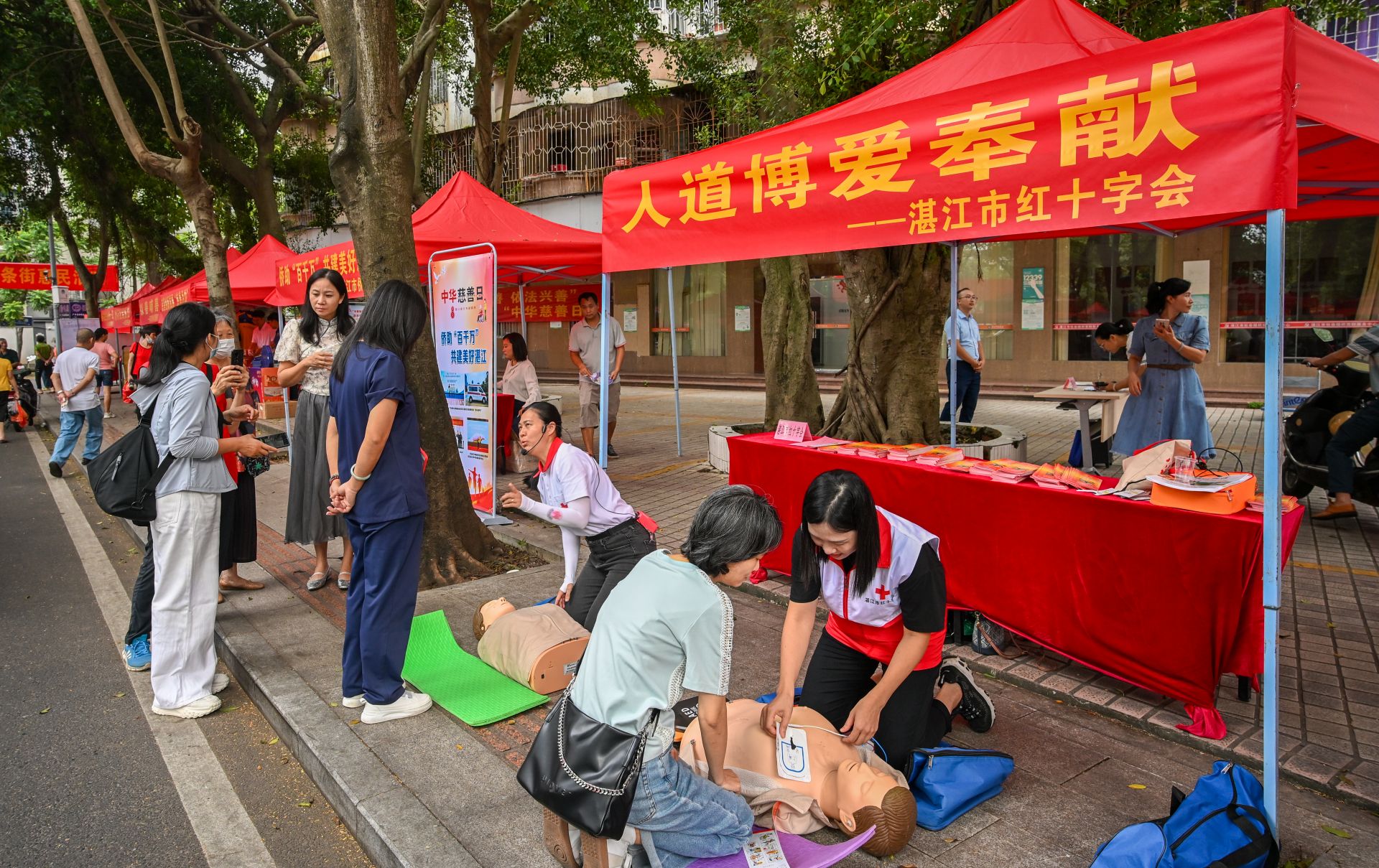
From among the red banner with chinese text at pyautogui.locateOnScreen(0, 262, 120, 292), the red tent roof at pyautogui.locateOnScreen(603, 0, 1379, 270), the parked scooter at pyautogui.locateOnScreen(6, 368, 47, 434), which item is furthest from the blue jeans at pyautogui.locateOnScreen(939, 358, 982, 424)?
the red banner with chinese text at pyautogui.locateOnScreen(0, 262, 120, 292)

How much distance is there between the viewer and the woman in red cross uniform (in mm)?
2719

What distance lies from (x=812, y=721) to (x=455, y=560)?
134 inches

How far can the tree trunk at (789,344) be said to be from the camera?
940 centimetres

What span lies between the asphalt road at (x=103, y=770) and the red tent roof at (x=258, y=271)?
27.7ft

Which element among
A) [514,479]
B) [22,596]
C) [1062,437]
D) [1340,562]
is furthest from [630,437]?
[1340,562]

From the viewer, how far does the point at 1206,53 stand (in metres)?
2.76

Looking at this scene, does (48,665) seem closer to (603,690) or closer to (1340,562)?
(603,690)

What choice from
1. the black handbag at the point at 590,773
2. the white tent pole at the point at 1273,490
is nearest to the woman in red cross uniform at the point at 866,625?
the black handbag at the point at 590,773

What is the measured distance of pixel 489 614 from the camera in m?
4.42

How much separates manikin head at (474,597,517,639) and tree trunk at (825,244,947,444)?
405cm

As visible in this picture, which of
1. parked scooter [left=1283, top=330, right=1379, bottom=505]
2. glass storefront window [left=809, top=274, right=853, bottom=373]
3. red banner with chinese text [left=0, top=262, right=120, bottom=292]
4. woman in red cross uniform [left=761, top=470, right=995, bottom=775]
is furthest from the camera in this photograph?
red banner with chinese text [left=0, top=262, right=120, bottom=292]

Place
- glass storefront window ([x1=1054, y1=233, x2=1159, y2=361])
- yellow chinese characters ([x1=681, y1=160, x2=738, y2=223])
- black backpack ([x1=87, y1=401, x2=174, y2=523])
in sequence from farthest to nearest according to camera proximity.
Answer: glass storefront window ([x1=1054, y1=233, x2=1159, y2=361]) → yellow chinese characters ([x1=681, y1=160, x2=738, y2=223]) → black backpack ([x1=87, y1=401, x2=174, y2=523])

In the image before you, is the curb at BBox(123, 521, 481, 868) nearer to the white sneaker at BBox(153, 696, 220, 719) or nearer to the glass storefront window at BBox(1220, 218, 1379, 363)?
the white sneaker at BBox(153, 696, 220, 719)

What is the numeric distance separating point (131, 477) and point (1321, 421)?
7684 millimetres
